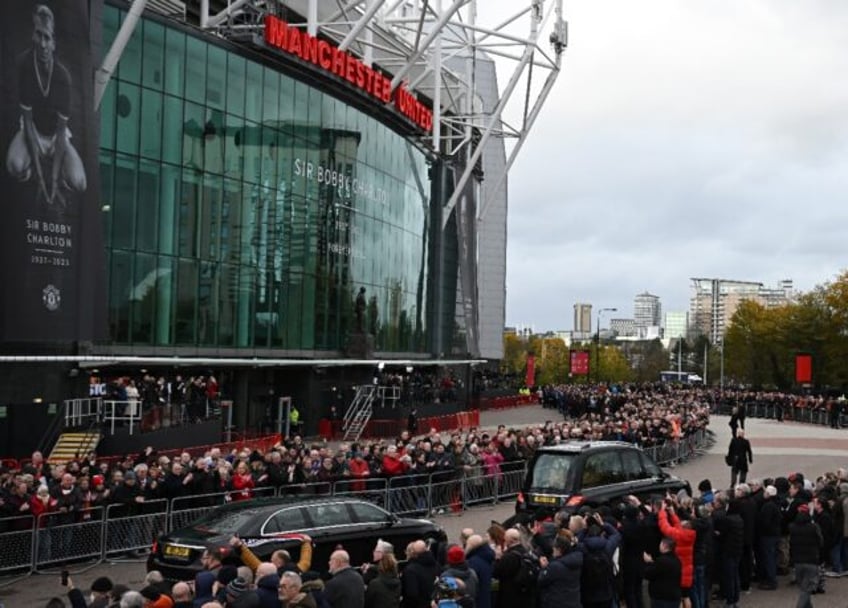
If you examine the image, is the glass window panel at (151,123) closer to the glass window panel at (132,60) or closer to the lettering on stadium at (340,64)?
the glass window panel at (132,60)

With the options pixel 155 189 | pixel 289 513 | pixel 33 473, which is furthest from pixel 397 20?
pixel 289 513

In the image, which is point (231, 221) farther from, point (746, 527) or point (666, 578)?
point (666, 578)

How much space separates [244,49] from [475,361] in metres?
28.8

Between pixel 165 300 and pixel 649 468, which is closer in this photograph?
pixel 649 468

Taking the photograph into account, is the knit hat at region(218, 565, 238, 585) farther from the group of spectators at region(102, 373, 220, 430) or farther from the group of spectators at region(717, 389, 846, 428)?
the group of spectators at region(717, 389, 846, 428)

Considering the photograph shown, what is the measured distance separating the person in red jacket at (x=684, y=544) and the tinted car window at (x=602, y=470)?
3999 millimetres

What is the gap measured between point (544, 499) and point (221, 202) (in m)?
22.6

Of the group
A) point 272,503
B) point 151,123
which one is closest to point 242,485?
point 272,503

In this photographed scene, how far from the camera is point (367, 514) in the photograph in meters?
14.2

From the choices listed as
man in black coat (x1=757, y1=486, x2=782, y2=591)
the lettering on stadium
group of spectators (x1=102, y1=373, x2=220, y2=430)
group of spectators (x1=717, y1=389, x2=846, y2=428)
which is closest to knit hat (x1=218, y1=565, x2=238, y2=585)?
man in black coat (x1=757, y1=486, x2=782, y2=591)

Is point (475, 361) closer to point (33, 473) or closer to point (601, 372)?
point (33, 473)

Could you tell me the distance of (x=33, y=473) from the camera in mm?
18062

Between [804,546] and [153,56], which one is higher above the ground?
[153,56]

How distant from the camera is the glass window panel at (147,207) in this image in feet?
105
